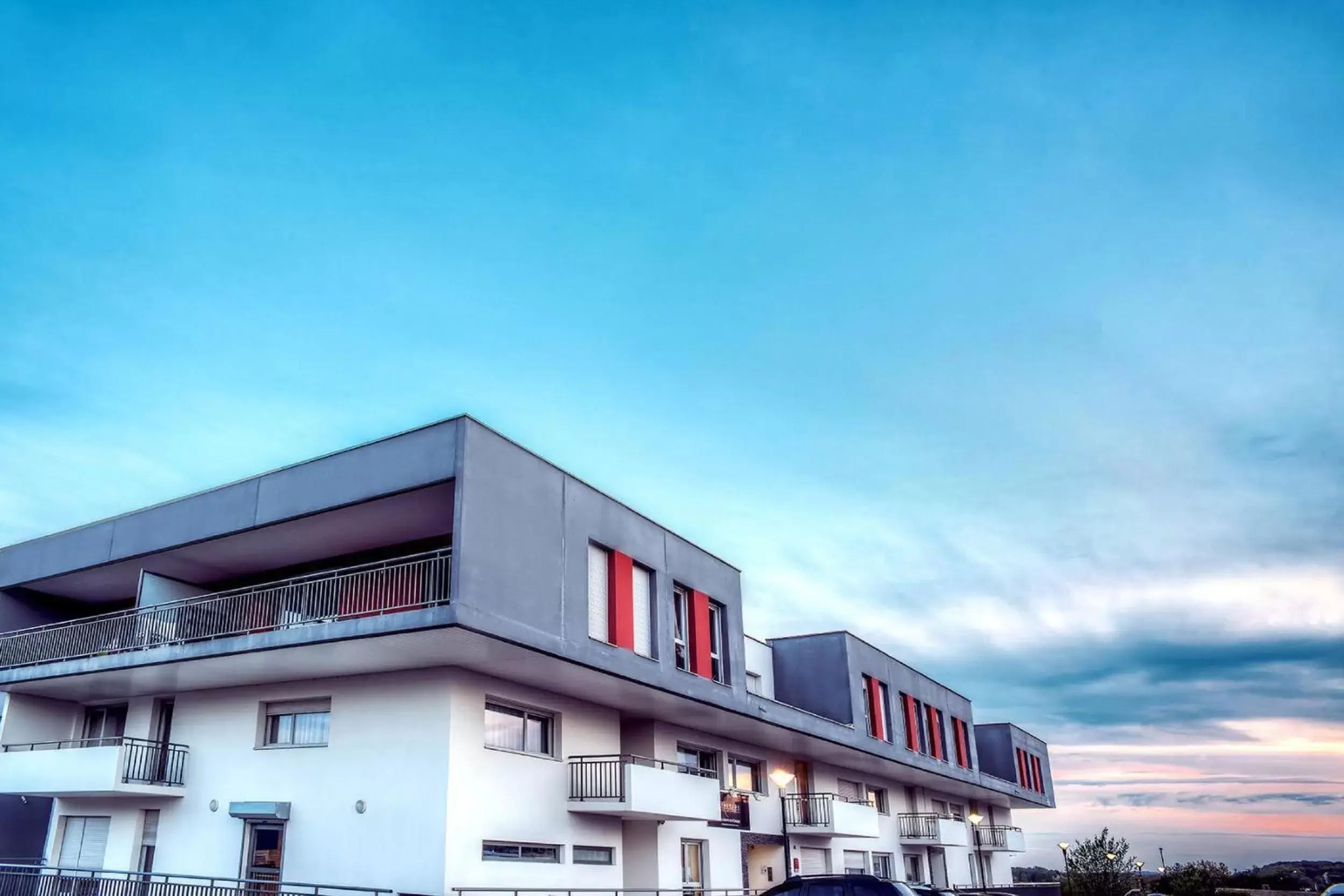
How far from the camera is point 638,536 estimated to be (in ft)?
70.7

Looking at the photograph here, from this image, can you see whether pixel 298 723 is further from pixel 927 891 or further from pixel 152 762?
pixel 927 891

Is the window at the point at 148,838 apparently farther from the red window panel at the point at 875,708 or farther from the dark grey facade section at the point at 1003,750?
the dark grey facade section at the point at 1003,750

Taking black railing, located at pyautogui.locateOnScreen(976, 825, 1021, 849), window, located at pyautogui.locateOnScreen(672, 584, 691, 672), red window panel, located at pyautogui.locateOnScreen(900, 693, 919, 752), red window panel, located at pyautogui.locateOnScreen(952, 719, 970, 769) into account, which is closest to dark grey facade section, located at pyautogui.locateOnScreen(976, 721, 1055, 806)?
black railing, located at pyautogui.locateOnScreen(976, 825, 1021, 849)

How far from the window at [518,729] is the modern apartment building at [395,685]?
54mm

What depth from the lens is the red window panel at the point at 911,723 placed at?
36.0 m

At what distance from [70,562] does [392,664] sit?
10523mm

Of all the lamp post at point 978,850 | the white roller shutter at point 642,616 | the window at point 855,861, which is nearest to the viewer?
the white roller shutter at point 642,616

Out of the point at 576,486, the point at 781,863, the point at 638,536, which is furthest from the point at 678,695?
the point at 781,863

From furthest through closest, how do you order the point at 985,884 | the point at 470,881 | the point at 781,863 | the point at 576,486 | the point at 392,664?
1. the point at 985,884
2. the point at 781,863
3. the point at 576,486
4. the point at 392,664
5. the point at 470,881

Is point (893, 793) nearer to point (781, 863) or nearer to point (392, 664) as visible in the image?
point (781, 863)

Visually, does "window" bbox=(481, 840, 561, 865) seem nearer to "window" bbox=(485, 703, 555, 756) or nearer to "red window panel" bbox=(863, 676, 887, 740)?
"window" bbox=(485, 703, 555, 756)

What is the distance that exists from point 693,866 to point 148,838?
12.5 m

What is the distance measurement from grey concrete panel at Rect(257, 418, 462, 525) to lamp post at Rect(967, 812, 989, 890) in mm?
38795

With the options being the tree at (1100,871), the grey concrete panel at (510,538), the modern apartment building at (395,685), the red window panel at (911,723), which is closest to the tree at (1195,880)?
the tree at (1100,871)
